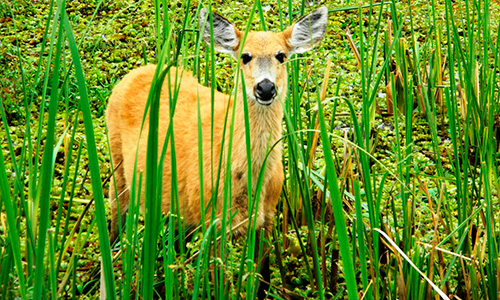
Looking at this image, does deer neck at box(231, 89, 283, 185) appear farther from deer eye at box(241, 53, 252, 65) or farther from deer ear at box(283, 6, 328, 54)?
deer ear at box(283, 6, 328, 54)

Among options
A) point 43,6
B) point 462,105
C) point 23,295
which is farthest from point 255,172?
point 43,6

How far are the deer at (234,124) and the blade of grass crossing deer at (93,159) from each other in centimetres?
117

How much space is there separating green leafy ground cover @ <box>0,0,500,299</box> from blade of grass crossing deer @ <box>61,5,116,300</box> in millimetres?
43

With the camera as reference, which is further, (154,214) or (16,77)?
(16,77)

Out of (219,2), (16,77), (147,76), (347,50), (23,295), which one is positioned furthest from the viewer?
(219,2)

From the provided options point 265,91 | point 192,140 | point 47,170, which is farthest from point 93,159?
point 192,140

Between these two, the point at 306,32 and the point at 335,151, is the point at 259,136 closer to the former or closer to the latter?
the point at 306,32

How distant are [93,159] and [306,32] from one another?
2.46 metres

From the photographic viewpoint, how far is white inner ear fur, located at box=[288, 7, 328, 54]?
370 cm

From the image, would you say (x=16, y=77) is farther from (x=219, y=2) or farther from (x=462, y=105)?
(x=462, y=105)

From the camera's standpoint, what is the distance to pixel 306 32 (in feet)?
12.5

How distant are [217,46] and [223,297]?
1.91m

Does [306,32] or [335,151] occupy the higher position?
[306,32]

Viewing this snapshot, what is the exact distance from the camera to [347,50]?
A: 6746 mm
